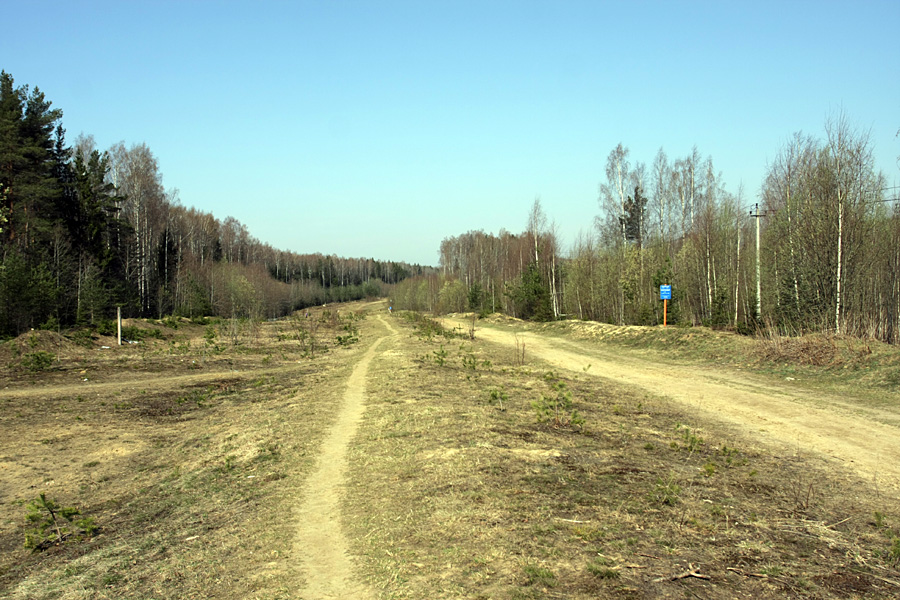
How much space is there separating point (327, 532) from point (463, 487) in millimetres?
1506

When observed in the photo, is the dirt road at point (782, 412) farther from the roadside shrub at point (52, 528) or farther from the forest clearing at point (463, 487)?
the roadside shrub at point (52, 528)

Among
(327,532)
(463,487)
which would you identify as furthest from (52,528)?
(463,487)

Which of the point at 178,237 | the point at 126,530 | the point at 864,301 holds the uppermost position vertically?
the point at 178,237

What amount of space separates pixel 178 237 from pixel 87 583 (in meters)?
63.9

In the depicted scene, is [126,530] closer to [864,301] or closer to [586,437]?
[586,437]

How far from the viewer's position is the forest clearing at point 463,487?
4242mm

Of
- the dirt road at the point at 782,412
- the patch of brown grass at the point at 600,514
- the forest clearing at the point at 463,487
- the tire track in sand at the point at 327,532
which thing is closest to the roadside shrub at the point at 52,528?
the forest clearing at the point at 463,487

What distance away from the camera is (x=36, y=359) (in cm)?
1908

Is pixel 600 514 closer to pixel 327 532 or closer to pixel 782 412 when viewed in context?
pixel 327 532

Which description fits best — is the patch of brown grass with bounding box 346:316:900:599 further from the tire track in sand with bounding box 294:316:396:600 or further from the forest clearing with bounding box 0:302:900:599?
the tire track in sand with bounding box 294:316:396:600

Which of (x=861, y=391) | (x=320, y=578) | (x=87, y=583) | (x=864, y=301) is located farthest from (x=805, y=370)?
(x=87, y=583)

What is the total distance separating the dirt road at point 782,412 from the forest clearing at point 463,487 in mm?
72

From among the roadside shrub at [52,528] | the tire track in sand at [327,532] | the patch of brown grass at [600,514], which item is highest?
the patch of brown grass at [600,514]

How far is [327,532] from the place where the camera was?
5227 millimetres
